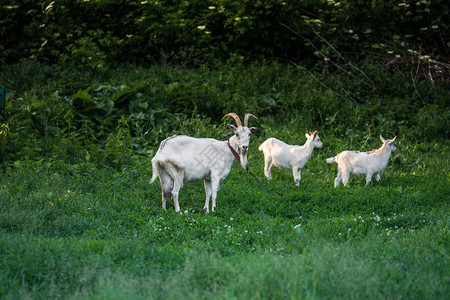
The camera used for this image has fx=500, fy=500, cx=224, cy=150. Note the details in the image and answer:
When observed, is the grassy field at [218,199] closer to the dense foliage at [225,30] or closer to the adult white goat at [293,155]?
the adult white goat at [293,155]

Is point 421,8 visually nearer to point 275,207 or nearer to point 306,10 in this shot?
point 306,10

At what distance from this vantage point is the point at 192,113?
559 inches

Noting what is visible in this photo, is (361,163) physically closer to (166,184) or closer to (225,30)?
(166,184)

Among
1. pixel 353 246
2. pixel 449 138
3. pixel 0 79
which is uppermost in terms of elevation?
pixel 353 246

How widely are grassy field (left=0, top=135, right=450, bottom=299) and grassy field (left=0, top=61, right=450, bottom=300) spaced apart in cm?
2

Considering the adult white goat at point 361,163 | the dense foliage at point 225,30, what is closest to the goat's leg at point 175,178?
the adult white goat at point 361,163

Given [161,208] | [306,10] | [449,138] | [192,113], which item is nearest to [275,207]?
[161,208]

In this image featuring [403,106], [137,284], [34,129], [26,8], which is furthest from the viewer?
[26,8]

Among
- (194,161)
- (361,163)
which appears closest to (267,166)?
(361,163)

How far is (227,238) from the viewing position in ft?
22.2

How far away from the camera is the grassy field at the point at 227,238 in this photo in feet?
15.9

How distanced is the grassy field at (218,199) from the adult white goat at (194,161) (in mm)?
432

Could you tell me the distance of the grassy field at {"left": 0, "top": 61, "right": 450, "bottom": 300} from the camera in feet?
16.5

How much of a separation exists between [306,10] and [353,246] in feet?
50.5
